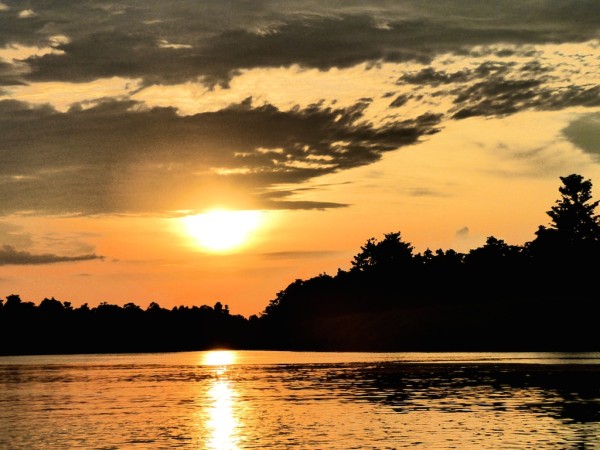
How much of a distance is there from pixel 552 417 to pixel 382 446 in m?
12.7

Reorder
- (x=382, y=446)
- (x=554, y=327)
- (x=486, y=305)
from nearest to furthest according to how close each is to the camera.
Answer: (x=382, y=446) < (x=554, y=327) < (x=486, y=305)

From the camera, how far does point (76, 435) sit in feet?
142

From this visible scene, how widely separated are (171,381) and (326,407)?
35.8 m

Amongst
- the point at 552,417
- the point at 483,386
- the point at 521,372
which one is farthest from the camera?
the point at 521,372

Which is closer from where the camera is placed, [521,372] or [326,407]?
[326,407]

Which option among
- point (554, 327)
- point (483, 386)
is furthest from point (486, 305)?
point (483, 386)

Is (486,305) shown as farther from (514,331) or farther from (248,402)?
(248,402)

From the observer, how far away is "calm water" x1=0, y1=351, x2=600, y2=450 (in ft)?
131

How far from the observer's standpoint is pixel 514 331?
6959 inches

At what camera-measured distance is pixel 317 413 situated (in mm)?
51688

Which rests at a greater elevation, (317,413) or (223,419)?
(317,413)

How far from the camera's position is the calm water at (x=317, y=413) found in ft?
131

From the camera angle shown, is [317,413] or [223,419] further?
[317,413]

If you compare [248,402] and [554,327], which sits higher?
[554,327]
